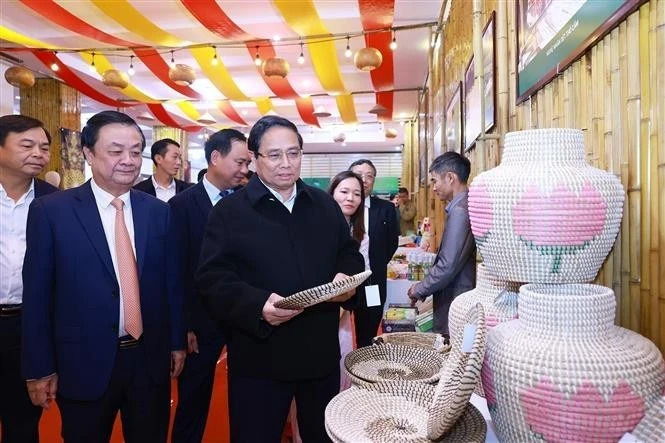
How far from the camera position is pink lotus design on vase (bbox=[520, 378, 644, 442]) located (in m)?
0.78

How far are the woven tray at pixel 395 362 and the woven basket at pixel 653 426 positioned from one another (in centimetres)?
69

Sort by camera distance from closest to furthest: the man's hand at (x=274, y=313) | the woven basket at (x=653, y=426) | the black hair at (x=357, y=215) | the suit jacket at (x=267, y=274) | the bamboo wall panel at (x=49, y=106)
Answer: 1. the woven basket at (x=653, y=426)
2. the man's hand at (x=274, y=313)
3. the suit jacket at (x=267, y=274)
4. the black hair at (x=357, y=215)
5. the bamboo wall panel at (x=49, y=106)

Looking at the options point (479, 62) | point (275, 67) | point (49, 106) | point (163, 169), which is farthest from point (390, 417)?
point (49, 106)

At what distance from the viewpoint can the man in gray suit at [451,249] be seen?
2480mm

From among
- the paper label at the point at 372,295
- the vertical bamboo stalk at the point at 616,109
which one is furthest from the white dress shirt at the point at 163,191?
the vertical bamboo stalk at the point at 616,109

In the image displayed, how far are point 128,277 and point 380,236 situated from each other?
1894 millimetres

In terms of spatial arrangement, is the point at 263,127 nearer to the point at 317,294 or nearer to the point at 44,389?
the point at 317,294

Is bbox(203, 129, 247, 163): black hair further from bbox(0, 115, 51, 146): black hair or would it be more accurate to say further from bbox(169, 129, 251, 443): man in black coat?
bbox(0, 115, 51, 146): black hair

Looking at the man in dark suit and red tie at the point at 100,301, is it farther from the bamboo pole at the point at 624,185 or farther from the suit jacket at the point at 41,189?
the bamboo pole at the point at 624,185

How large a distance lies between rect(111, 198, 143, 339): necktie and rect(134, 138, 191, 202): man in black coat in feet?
7.97

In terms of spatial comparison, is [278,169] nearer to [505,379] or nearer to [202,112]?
[505,379]

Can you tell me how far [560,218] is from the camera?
0.93 m

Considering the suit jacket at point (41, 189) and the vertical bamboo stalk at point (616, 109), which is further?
the suit jacket at point (41, 189)

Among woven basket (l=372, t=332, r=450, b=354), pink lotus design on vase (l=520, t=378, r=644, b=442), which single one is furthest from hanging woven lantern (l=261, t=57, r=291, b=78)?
pink lotus design on vase (l=520, t=378, r=644, b=442)
